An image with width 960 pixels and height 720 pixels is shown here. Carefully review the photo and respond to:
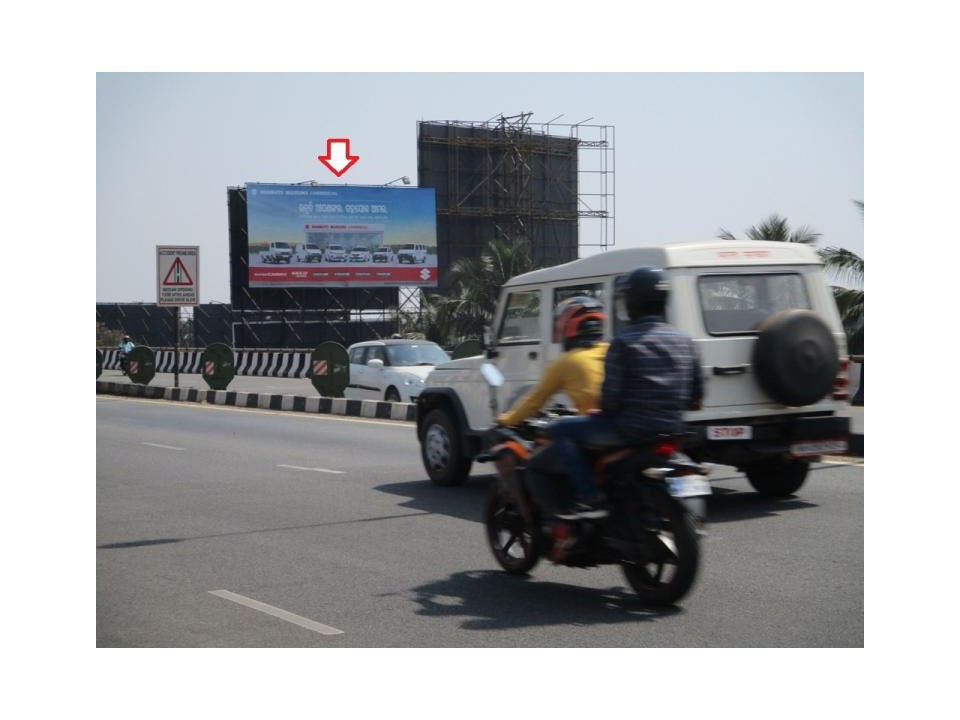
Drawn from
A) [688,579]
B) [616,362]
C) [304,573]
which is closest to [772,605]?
[688,579]

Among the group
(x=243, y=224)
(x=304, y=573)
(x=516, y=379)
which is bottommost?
(x=304, y=573)

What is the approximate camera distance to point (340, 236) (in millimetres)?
52188

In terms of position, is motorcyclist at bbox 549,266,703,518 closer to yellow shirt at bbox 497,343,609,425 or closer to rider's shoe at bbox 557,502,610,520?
rider's shoe at bbox 557,502,610,520

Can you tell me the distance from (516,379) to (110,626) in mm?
5058

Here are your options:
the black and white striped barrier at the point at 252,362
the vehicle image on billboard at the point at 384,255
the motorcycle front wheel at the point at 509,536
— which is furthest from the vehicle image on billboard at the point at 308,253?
the motorcycle front wheel at the point at 509,536

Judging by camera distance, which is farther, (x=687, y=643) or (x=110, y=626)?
(x=110, y=626)

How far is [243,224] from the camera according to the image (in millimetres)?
51281

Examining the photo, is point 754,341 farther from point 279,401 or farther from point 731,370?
point 279,401

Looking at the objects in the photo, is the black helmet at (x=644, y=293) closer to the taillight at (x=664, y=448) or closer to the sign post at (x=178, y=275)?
the taillight at (x=664, y=448)

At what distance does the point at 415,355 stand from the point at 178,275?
964 centimetres

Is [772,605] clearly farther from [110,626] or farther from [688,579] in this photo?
[110,626]

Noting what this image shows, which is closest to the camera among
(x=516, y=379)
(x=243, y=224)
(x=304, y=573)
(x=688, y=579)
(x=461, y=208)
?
(x=688, y=579)

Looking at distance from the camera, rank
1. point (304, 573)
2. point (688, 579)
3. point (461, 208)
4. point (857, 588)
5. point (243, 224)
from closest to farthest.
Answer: point (688, 579)
point (857, 588)
point (304, 573)
point (243, 224)
point (461, 208)

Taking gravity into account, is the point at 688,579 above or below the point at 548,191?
below
